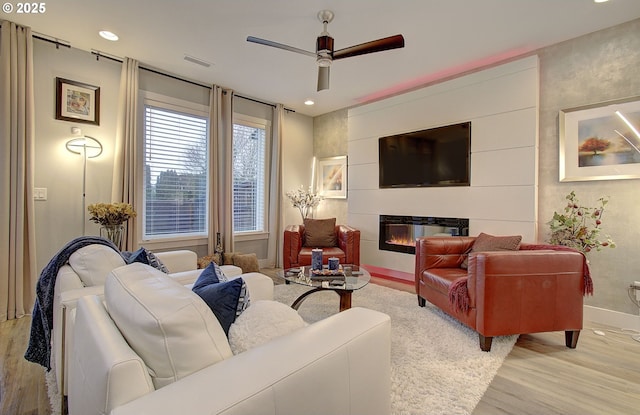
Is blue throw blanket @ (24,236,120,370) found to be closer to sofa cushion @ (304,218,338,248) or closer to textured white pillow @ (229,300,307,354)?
textured white pillow @ (229,300,307,354)

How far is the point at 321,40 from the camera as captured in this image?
2506 millimetres

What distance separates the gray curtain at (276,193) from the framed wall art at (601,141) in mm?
3800

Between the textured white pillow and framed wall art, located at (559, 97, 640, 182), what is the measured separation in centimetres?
337

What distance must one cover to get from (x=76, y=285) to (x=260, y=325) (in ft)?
4.33

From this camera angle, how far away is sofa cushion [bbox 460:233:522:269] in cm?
282

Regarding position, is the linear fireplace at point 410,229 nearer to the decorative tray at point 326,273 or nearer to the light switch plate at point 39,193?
the decorative tray at point 326,273

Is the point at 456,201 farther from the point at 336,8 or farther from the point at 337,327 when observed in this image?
the point at 337,327

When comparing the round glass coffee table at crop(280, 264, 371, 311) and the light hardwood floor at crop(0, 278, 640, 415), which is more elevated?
the round glass coffee table at crop(280, 264, 371, 311)

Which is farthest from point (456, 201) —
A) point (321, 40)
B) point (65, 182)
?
point (65, 182)

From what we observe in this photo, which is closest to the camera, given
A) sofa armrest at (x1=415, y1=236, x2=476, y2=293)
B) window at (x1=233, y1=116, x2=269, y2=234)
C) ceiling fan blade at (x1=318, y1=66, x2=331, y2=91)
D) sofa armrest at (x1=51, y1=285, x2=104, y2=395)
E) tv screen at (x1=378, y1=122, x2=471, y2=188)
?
sofa armrest at (x1=51, y1=285, x2=104, y2=395)

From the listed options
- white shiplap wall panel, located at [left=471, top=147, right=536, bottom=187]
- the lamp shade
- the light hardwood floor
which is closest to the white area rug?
the light hardwood floor

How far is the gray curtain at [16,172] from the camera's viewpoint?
2.79 metres

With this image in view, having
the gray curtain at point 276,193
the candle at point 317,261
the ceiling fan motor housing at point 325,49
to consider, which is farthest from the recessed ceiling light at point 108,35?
the candle at point 317,261

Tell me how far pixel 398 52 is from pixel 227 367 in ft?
11.5
